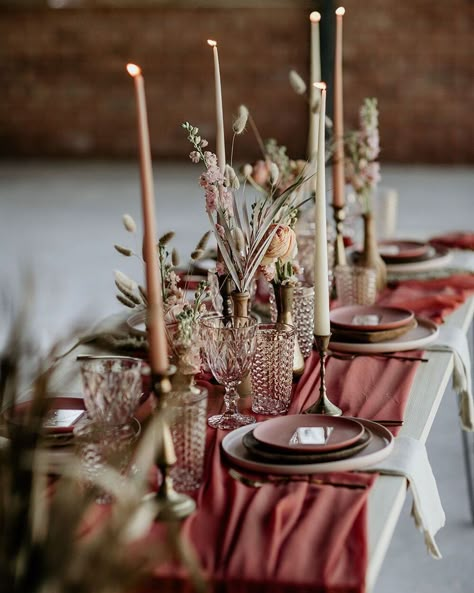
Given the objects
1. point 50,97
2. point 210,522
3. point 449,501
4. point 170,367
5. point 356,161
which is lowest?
point 449,501

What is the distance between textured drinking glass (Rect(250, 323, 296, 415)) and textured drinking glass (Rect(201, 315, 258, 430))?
35 millimetres

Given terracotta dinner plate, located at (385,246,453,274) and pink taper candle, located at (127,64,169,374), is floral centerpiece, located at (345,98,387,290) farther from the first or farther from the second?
pink taper candle, located at (127,64,169,374)

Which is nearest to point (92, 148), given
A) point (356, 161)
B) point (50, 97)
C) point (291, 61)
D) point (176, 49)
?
point (50, 97)

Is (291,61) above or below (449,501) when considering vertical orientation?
above

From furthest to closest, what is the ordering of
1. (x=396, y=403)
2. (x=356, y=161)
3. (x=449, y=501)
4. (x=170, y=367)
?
(x=449, y=501) → (x=356, y=161) → (x=396, y=403) → (x=170, y=367)

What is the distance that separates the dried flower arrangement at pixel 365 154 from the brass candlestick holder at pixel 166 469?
1.47 metres

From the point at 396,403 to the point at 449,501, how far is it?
133cm

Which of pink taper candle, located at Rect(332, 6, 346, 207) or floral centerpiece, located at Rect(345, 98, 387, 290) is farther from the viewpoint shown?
floral centerpiece, located at Rect(345, 98, 387, 290)

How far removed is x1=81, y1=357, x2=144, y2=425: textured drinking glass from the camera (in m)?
1.29

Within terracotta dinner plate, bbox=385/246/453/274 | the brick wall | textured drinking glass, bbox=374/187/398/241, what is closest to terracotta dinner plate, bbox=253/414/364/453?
terracotta dinner plate, bbox=385/246/453/274

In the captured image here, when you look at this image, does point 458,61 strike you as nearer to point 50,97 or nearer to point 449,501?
point 50,97

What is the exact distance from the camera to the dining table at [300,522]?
1087 millimetres

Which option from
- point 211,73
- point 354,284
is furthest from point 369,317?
point 211,73

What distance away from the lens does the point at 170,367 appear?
1198mm
